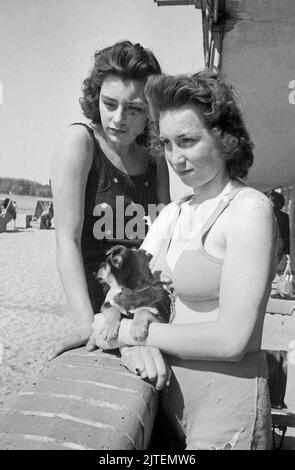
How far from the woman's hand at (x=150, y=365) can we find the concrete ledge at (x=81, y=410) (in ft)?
0.07

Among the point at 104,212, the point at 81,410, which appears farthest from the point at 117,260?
the point at 104,212

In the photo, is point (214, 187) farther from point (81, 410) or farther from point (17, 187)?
point (17, 187)

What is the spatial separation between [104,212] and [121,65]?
25.0 inches

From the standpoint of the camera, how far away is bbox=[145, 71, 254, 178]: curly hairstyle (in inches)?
56.7

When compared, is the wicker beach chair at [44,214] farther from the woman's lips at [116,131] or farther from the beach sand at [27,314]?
the woman's lips at [116,131]

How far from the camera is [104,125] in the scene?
2.20 m

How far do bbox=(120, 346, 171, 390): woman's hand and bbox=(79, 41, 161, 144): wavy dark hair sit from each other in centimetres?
120

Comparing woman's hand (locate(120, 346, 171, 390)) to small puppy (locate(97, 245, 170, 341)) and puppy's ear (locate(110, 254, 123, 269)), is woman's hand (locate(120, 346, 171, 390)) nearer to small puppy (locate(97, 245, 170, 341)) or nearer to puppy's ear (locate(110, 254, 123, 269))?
small puppy (locate(97, 245, 170, 341))

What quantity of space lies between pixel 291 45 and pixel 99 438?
487 centimetres

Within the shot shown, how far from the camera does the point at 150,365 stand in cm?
135

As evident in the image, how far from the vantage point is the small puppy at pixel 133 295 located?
1444 millimetres

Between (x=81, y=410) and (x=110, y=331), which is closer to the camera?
(x=81, y=410)

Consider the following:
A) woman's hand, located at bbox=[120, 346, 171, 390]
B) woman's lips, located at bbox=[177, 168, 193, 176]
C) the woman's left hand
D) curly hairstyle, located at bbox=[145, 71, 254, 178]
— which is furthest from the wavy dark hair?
woman's hand, located at bbox=[120, 346, 171, 390]
